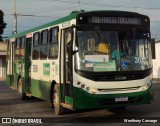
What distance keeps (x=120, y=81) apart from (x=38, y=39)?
5096 millimetres

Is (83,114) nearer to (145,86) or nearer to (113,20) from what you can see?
(145,86)

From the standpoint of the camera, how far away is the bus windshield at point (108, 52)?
11.3m

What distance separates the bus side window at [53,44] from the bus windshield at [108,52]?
177 centimetres

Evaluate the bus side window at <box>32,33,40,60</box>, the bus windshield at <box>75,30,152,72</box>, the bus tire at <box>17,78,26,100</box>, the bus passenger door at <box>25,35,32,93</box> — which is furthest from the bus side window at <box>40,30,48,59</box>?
the bus tire at <box>17,78,26,100</box>

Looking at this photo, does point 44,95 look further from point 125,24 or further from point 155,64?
point 155,64

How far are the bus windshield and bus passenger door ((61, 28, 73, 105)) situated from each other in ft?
1.29

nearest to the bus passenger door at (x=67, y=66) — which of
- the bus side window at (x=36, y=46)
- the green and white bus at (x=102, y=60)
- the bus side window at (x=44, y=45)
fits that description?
the green and white bus at (x=102, y=60)

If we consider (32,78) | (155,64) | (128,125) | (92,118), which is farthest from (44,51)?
(155,64)

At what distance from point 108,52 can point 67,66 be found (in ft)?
4.47

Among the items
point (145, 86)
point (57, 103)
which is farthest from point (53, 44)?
point (145, 86)

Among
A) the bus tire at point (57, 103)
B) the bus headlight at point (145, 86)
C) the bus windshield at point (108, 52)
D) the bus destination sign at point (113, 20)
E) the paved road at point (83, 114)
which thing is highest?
the bus destination sign at point (113, 20)

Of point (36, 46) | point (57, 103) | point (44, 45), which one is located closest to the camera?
point (57, 103)

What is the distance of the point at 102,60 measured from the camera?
447 inches

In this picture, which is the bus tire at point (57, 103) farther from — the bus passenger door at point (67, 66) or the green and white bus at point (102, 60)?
the bus passenger door at point (67, 66)
